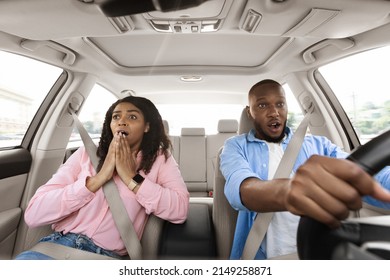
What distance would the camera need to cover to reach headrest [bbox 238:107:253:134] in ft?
3.80

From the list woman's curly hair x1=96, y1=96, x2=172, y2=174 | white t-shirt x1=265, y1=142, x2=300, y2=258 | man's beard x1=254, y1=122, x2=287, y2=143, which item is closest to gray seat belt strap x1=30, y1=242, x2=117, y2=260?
woman's curly hair x1=96, y1=96, x2=172, y2=174

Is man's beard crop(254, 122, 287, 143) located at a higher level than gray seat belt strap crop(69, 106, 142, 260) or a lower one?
higher

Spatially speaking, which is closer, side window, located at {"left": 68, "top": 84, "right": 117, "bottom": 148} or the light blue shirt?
the light blue shirt

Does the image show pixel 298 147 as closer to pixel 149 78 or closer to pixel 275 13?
pixel 275 13

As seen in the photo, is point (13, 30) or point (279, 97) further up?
point (13, 30)

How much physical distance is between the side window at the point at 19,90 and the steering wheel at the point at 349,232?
4.01ft

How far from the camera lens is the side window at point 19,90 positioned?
1.06 meters

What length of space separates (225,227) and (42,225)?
0.72 m

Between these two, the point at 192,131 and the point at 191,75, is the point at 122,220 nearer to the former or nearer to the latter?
the point at 191,75

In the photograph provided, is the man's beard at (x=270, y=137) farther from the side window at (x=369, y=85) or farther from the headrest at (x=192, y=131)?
the headrest at (x=192, y=131)

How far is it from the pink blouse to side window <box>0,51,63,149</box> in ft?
1.40

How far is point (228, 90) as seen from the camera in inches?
77.2

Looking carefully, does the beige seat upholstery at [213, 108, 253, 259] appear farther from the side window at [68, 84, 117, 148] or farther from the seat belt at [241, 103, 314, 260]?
the side window at [68, 84, 117, 148]
